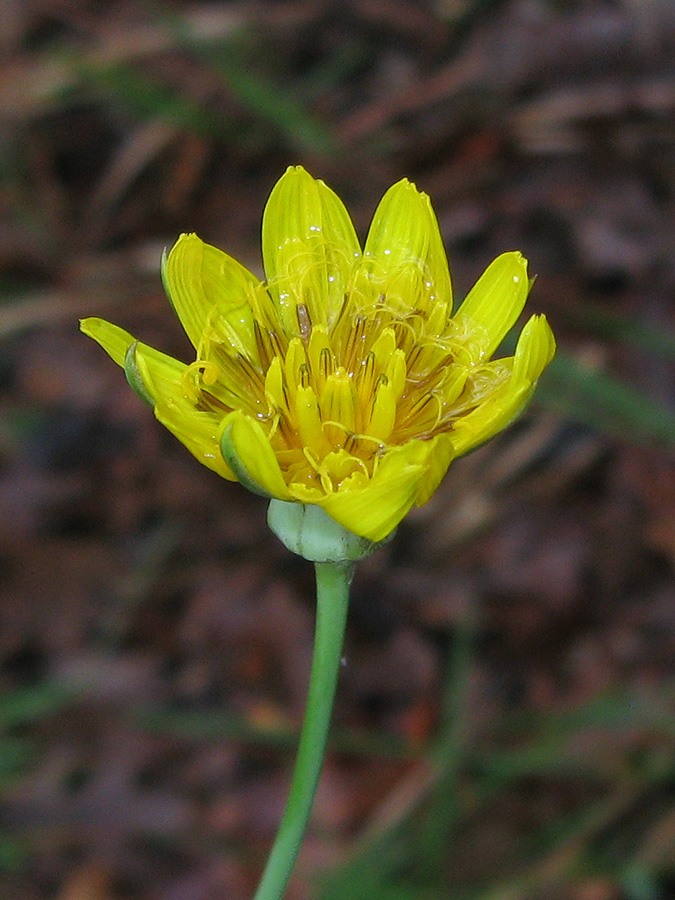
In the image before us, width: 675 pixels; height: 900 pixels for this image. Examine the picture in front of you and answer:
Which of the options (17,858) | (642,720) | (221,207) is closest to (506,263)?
(642,720)

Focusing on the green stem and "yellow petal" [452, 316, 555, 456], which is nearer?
the green stem

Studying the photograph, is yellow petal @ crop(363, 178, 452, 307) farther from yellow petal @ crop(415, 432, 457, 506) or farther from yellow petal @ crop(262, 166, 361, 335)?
yellow petal @ crop(415, 432, 457, 506)

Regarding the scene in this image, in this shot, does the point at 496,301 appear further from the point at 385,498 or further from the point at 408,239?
the point at 385,498

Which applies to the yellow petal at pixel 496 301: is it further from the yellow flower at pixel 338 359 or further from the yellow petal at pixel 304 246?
the yellow petal at pixel 304 246

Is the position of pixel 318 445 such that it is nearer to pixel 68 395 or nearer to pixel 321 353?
pixel 321 353

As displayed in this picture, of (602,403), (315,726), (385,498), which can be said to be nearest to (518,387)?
(385,498)

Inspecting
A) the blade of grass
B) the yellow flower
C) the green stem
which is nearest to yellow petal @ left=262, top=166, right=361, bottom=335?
the yellow flower
